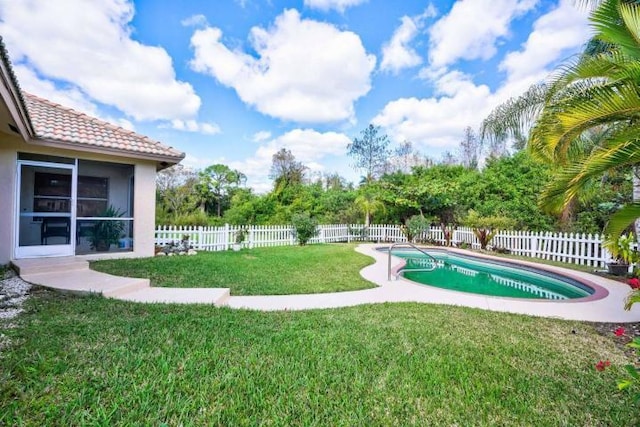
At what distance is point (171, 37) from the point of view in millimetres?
12188

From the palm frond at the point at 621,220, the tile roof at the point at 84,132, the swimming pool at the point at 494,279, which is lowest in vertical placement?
the swimming pool at the point at 494,279

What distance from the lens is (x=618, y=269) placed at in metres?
8.32

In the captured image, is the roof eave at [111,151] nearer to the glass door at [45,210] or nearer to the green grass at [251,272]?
the glass door at [45,210]

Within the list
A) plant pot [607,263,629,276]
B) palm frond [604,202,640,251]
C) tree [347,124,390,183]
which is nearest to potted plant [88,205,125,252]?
palm frond [604,202,640,251]

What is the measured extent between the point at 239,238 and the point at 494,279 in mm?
9257

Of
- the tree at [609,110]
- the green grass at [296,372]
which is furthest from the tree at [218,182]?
the tree at [609,110]

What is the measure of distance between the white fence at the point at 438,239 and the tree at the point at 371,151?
10.4 metres

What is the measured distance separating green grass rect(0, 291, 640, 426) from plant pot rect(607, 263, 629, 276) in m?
5.88

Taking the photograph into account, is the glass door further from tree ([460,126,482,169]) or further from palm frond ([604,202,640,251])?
tree ([460,126,482,169])

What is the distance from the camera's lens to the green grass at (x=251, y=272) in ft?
20.5

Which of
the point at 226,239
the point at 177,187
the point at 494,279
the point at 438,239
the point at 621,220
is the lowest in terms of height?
the point at 494,279

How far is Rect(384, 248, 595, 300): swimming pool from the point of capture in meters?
7.54

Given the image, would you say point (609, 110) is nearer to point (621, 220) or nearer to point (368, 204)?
point (621, 220)

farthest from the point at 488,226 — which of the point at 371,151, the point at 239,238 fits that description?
the point at 371,151
